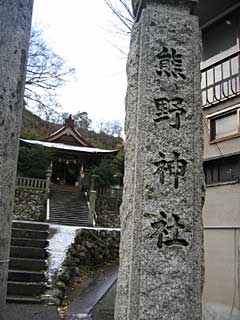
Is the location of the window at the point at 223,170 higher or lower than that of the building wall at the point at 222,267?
higher

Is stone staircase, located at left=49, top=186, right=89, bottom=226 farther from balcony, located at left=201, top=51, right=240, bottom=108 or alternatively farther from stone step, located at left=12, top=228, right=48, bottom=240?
balcony, located at left=201, top=51, right=240, bottom=108

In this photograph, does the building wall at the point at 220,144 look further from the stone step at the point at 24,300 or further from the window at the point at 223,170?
the stone step at the point at 24,300

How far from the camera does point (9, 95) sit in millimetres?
4203

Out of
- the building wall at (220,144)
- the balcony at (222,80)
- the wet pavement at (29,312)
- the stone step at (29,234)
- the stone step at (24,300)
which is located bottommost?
the wet pavement at (29,312)

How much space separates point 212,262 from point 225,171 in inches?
78.1

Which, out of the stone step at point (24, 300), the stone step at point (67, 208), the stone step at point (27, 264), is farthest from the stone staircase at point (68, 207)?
the stone step at point (24, 300)

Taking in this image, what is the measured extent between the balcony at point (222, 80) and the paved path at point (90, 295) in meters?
5.12

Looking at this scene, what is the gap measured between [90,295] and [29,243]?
84.5 inches

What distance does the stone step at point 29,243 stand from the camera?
8.58m

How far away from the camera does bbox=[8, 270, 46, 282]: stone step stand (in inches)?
282

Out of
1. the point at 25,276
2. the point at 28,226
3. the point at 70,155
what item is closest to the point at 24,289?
the point at 25,276

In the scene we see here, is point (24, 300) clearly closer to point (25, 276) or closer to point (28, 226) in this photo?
point (25, 276)

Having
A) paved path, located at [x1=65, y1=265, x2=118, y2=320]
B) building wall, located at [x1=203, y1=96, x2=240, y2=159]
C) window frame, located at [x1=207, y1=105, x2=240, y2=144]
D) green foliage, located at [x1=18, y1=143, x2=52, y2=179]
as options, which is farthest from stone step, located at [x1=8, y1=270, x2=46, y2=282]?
green foliage, located at [x1=18, y1=143, x2=52, y2=179]

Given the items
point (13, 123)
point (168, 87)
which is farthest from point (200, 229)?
point (13, 123)
